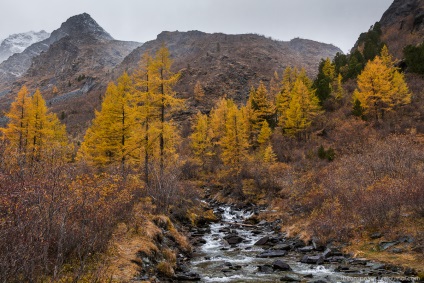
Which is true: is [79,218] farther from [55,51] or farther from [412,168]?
[55,51]

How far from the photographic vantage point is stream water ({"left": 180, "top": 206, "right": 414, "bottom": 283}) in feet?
35.8

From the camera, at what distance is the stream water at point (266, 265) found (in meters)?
10.9

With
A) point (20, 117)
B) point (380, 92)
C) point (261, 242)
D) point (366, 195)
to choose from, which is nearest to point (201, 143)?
point (20, 117)

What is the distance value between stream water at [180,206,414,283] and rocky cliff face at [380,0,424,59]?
5136 centimetres

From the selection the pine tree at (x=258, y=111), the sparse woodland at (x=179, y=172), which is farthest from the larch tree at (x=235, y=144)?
the pine tree at (x=258, y=111)

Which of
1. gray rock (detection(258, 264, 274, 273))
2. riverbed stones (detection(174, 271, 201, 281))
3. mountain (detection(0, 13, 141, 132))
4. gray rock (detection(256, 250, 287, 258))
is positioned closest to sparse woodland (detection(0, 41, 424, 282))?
riverbed stones (detection(174, 271, 201, 281))

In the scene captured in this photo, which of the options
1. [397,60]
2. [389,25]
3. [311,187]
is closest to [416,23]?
[389,25]

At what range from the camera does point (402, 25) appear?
68.5 metres

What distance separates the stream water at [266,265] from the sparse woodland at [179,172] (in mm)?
1392

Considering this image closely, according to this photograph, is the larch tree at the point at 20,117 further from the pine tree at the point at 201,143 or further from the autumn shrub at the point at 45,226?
the autumn shrub at the point at 45,226

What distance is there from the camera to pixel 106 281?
26.1 feet

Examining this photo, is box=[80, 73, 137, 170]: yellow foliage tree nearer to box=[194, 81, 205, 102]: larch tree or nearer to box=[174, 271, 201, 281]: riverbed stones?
box=[174, 271, 201, 281]: riverbed stones

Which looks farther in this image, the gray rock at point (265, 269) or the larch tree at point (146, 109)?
the larch tree at point (146, 109)

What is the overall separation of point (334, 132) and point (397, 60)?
21.8 metres
